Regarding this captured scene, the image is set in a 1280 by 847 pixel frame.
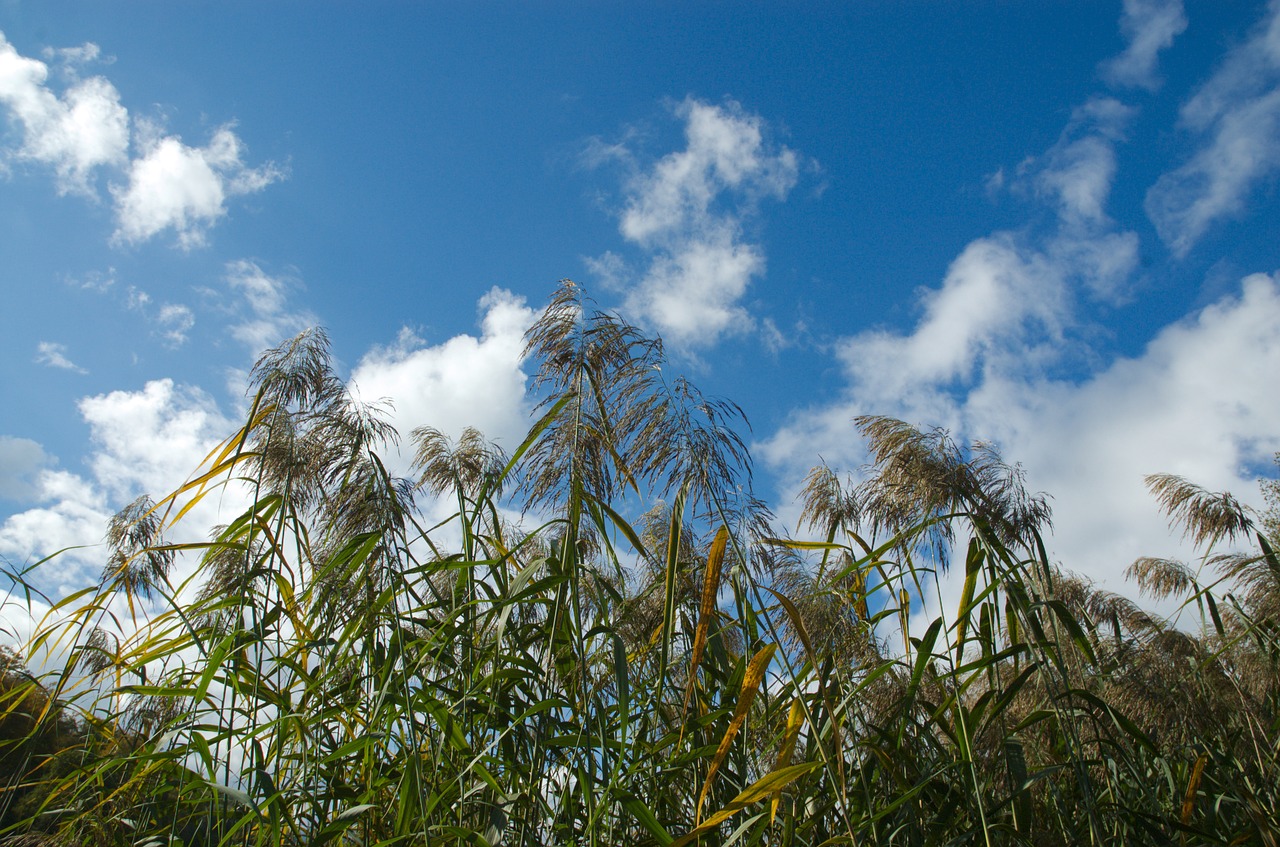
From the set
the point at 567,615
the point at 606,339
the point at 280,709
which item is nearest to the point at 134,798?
the point at 280,709

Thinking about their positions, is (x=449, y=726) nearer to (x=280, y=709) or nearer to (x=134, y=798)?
(x=280, y=709)

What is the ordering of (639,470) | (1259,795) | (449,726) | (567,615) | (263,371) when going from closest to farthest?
(449,726)
(567,615)
(1259,795)
(639,470)
(263,371)

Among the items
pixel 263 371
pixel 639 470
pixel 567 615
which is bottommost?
pixel 567 615

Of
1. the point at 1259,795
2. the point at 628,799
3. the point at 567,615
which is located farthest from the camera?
the point at 1259,795

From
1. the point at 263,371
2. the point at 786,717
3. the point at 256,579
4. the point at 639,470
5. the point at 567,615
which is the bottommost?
the point at 786,717

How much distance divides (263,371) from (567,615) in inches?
52.6

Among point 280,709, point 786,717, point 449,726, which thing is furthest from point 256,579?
point 786,717

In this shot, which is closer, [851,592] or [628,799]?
[628,799]

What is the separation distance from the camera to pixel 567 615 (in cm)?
140

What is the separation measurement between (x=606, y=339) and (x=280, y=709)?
101 centimetres

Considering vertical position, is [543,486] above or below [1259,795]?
above

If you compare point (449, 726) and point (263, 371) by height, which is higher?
point (263, 371)

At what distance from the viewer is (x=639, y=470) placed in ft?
5.72

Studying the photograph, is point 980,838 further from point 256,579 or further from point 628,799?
point 256,579
